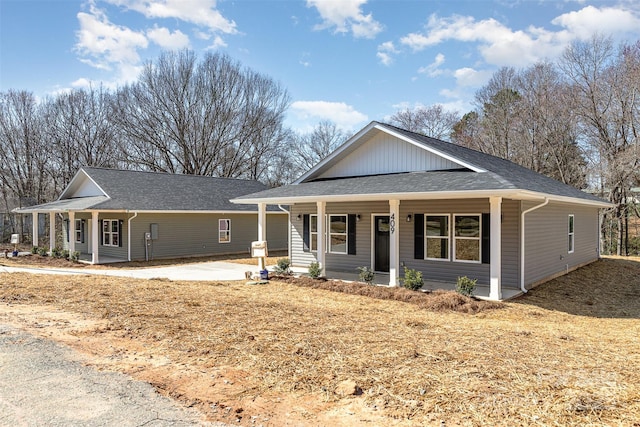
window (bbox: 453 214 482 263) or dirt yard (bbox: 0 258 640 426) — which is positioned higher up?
window (bbox: 453 214 482 263)

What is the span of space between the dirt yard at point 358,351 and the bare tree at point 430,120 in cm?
2653

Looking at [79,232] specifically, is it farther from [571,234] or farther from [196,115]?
[571,234]

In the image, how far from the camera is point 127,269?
15.3m

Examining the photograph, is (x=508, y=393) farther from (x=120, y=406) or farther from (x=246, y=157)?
(x=246, y=157)

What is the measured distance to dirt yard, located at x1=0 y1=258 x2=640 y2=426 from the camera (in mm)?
3520

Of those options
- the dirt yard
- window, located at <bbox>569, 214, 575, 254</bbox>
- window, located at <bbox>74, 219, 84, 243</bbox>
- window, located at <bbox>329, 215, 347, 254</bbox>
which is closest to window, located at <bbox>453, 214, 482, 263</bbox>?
the dirt yard

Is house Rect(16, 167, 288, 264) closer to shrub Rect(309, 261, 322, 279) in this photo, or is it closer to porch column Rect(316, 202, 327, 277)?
porch column Rect(316, 202, 327, 277)

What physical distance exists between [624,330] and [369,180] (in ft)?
23.3

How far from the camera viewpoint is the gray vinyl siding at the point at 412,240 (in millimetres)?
10359

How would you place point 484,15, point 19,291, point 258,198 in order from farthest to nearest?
point 484,15 < point 258,198 < point 19,291

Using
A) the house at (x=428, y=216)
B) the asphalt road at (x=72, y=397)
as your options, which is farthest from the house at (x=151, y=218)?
the asphalt road at (x=72, y=397)

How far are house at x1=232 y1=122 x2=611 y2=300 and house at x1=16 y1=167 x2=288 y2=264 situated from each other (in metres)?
4.69

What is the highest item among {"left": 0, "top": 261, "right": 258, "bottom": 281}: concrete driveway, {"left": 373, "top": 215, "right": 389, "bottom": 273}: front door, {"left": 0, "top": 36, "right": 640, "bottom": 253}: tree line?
{"left": 0, "top": 36, "right": 640, "bottom": 253}: tree line

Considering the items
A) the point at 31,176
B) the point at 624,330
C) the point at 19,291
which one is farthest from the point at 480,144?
the point at 31,176
